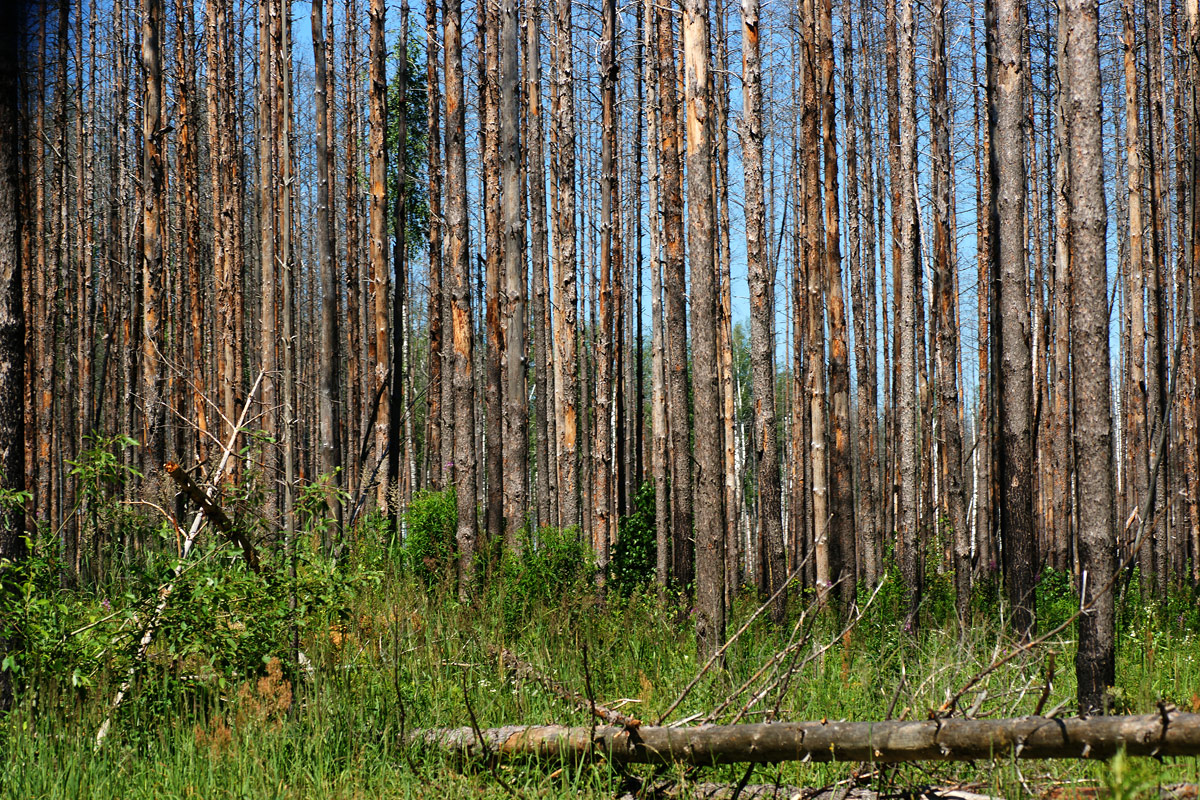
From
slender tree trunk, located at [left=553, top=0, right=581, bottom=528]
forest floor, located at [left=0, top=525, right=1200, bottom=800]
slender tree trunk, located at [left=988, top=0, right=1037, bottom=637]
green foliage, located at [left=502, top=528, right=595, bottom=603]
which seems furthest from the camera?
slender tree trunk, located at [left=553, top=0, right=581, bottom=528]

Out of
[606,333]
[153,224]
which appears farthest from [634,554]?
[153,224]

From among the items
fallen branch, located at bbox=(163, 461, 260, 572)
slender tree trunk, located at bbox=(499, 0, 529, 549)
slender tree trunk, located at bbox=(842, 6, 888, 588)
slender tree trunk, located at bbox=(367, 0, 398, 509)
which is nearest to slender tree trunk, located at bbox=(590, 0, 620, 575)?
slender tree trunk, located at bbox=(499, 0, 529, 549)

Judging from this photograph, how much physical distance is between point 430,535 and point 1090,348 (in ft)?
19.2

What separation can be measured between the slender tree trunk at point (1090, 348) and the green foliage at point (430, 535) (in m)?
5.13

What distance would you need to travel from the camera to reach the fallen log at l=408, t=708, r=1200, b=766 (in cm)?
295

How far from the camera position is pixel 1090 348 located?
4.20m

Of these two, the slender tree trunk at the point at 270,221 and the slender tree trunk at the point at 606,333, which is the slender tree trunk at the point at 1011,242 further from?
the slender tree trunk at the point at 270,221

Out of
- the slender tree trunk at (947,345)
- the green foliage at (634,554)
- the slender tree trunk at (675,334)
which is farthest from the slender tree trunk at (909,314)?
the green foliage at (634,554)

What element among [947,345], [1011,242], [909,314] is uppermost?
[1011,242]

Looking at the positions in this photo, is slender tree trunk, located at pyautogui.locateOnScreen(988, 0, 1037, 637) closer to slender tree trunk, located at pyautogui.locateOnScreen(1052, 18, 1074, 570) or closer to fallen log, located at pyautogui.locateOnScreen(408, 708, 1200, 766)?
fallen log, located at pyautogui.locateOnScreen(408, 708, 1200, 766)

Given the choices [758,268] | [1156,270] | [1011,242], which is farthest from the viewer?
[1156,270]

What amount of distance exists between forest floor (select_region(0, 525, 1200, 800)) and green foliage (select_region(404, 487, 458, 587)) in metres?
1.88

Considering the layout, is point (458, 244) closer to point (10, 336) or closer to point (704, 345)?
point (704, 345)

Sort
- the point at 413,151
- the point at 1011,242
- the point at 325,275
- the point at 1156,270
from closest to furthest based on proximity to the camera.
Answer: the point at 1011,242 < the point at 325,275 < the point at 1156,270 < the point at 413,151
